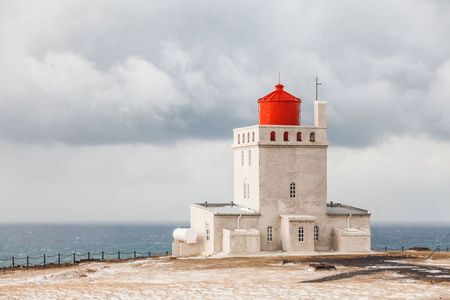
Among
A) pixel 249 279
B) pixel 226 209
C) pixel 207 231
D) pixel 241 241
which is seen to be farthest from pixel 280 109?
pixel 249 279

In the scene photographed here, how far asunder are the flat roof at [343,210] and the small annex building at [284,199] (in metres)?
0.15

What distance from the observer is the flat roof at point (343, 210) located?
51.0m

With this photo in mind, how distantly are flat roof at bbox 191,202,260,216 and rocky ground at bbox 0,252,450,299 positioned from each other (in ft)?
13.9

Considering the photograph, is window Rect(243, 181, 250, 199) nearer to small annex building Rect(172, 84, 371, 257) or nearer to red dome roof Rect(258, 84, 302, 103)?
small annex building Rect(172, 84, 371, 257)

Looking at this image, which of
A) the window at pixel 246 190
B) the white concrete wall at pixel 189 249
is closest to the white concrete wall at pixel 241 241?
the white concrete wall at pixel 189 249

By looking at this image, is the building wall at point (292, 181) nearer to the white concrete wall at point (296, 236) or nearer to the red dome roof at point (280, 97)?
the white concrete wall at point (296, 236)

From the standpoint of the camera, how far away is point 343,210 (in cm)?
5222

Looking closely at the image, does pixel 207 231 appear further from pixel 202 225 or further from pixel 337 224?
pixel 337 224

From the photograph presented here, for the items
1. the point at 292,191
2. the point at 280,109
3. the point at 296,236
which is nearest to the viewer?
the point at 296,236

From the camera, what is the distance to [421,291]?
29.6m

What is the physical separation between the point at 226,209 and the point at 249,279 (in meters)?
16.7

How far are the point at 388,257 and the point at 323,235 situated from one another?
19.4 ft

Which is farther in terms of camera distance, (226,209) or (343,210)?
(343,210)

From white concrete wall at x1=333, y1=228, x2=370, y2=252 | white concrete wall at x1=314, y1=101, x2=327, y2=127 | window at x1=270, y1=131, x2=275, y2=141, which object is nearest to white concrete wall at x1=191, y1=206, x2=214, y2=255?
window at x1=270, y1=131, x2=275, y2=141
